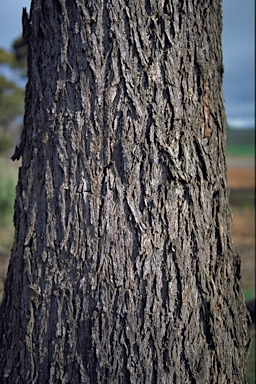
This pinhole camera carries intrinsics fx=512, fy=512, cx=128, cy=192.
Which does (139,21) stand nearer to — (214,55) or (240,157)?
(214,55)

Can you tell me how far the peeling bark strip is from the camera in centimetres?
257

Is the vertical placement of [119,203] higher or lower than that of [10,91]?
lower

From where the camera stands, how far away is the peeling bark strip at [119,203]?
2568 millimetres

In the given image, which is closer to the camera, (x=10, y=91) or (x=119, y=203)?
(x=119, y=203)

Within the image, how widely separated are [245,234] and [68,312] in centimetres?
968

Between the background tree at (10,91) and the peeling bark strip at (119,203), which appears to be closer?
the peeling bark strip at (119,203)

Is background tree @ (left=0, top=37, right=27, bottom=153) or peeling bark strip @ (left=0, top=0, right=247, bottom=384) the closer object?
peeling bark strip @ (left=0, top=0, right=247, bottom=384)

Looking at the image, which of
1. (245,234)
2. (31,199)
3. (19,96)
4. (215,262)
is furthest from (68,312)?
(19,96)

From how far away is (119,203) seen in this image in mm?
2568

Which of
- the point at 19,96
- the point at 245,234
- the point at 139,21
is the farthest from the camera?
the point at 19,96

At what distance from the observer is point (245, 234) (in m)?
11.8

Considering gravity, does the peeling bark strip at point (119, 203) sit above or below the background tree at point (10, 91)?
below

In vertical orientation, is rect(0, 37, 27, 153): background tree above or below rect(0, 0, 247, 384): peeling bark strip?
above

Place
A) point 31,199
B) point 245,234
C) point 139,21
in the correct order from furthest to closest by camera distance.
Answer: point 245,234
point 31,199
point 139,21
